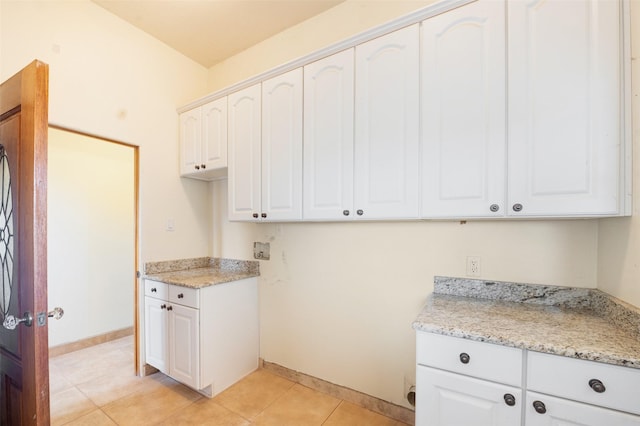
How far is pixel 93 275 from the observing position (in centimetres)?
294

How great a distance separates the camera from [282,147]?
1.87 m

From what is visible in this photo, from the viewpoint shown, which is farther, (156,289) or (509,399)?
(156,289)

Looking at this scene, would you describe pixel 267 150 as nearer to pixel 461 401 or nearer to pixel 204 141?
pixel 204 141

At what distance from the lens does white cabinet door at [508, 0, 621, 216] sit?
1066mm

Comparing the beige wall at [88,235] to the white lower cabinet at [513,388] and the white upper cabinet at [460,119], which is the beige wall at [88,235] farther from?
the white lower cabinet at [513,388]

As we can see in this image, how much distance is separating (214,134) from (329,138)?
1.13 meters

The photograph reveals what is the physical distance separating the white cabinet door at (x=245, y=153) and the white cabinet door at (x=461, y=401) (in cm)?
146

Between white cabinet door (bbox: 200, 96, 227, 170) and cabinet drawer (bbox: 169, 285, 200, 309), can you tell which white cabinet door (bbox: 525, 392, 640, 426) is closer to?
cabinet drawer (bbox: 169, 285, 200, 309)

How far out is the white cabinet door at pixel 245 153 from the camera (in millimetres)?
2008

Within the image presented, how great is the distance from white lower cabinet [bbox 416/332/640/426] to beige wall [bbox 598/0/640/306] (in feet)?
1.25

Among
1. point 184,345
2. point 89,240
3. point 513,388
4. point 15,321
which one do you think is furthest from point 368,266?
point 89,240

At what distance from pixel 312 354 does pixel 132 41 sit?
2964 millimetres

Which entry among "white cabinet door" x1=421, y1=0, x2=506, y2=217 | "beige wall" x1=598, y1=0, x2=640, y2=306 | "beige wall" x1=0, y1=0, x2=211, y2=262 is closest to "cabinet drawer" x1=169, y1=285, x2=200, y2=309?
"beige wall" x1=0, y1=0, x2=211, y2=262

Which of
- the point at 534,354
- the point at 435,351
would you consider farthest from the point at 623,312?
the point at 435,351
